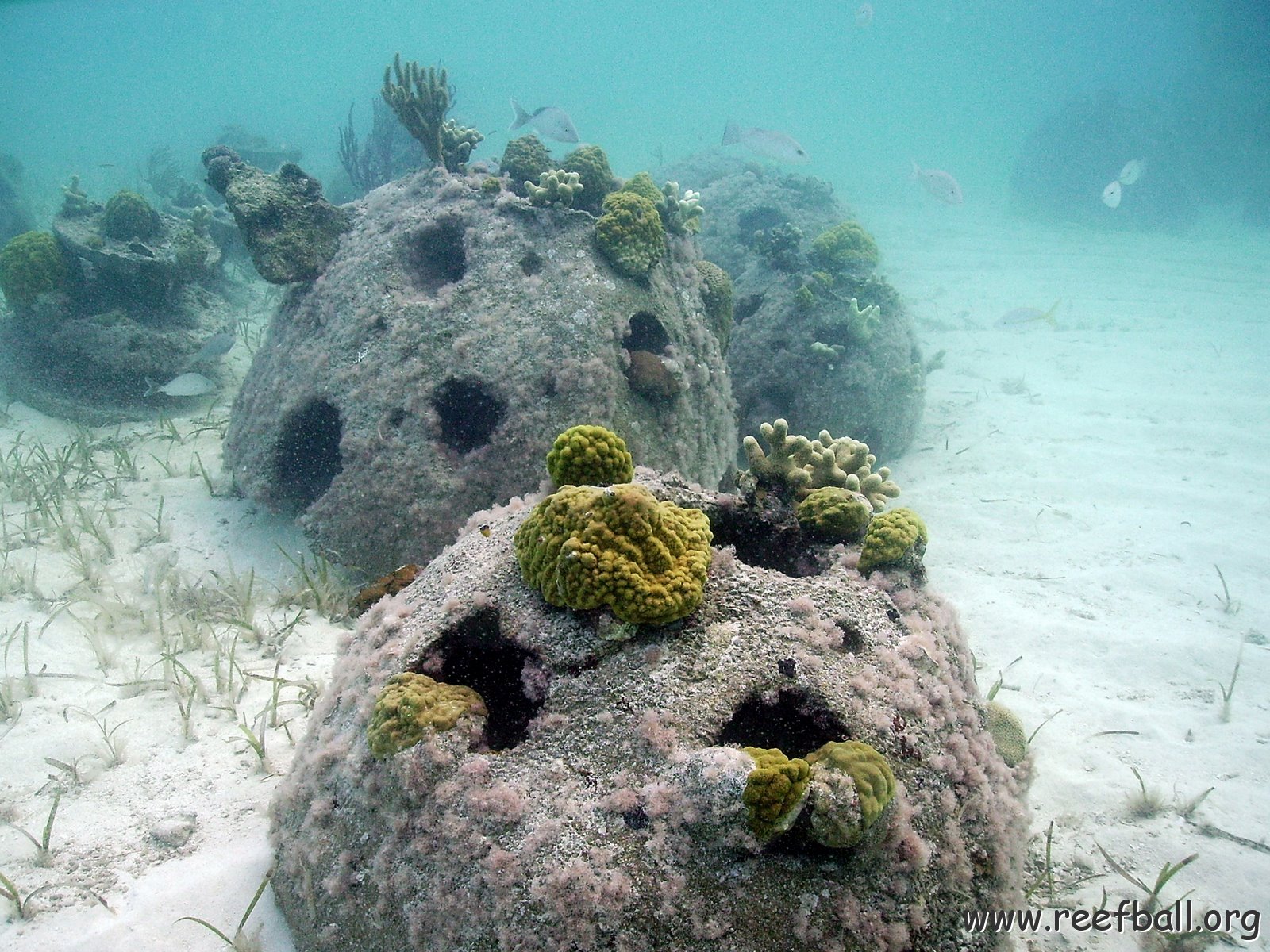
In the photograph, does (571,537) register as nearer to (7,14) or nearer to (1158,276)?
(1158,276)

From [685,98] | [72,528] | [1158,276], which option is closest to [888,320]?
[72,528]

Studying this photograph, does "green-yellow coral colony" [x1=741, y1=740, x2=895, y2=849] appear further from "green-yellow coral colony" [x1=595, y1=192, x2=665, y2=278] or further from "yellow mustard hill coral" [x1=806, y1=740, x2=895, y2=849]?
"green-yellow coral colony" [x1=595, y1=192, x2=665, y2=278]

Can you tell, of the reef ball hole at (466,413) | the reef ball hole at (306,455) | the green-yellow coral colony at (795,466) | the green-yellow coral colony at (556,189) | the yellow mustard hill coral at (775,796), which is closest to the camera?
the yellow mustard hill coral at (775,796)

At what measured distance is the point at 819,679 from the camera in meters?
2.35

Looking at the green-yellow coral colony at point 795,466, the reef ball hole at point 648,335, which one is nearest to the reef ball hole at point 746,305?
the reef ball hole at point 648,335

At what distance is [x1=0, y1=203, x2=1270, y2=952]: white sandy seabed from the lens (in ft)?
9.23

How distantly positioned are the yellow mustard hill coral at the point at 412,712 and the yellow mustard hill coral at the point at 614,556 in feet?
1.64

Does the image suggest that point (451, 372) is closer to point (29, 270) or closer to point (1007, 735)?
point (1007, 735)

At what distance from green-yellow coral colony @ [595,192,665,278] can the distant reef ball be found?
2.52 meters

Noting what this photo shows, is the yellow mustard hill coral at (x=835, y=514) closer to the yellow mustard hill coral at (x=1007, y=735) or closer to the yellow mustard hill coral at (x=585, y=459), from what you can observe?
the yellow mustard hill coral at (x=585, y=459)

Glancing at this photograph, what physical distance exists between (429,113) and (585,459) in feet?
17.7

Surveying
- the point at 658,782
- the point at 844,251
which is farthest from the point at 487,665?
the point at 844,251

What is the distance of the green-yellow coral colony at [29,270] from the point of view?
7973 millimetres

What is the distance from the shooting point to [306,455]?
5.53 metres
